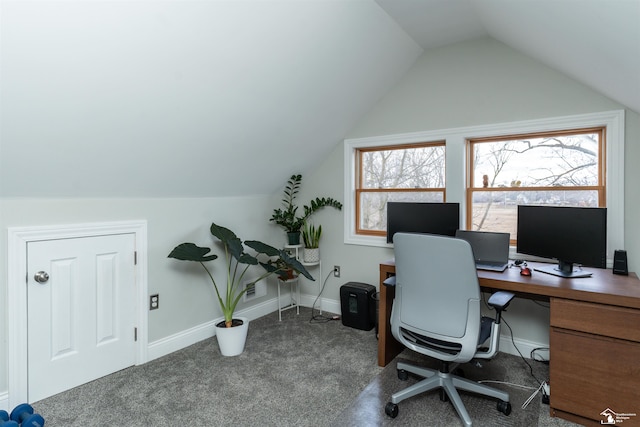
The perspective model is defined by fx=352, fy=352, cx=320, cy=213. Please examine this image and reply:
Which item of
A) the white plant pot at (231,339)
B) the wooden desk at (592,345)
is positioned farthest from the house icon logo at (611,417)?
the white plant pot at (231,339)

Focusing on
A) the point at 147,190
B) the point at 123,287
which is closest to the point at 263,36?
the point at 147,190

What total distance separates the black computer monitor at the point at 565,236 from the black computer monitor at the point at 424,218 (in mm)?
507

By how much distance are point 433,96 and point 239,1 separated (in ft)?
6.60

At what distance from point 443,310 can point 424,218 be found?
1.23 metres

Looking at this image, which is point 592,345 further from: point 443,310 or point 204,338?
point 204,338

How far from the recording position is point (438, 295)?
76.1 inches

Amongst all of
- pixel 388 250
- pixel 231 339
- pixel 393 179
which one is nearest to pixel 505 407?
pixel 388 250

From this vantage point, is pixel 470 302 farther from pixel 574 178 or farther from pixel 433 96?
pixel 433 96

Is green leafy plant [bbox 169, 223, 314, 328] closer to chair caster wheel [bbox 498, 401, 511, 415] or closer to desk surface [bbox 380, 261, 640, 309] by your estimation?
desk surface [bbox 380, 261, 640, 309]

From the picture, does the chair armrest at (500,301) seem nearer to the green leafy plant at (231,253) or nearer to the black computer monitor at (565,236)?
the black computer monitor at (565,236)

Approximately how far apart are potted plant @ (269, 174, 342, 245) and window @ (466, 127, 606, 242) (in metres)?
1.39

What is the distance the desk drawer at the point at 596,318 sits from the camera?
1831 mm

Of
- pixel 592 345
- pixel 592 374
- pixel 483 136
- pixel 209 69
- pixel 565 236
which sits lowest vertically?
pixel 592 374

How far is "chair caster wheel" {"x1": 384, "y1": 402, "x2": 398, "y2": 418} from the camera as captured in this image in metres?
2.01
